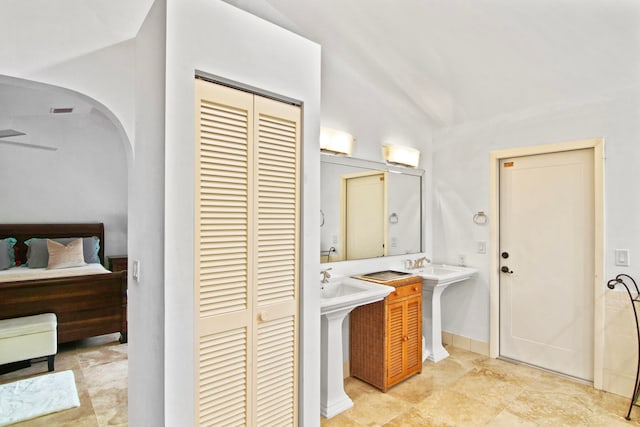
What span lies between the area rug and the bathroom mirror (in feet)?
7.53

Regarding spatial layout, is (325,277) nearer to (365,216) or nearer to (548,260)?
(365,216)

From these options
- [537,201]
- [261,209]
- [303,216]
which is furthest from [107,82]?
[537,201]

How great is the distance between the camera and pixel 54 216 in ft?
17.1

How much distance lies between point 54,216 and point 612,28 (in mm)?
6712

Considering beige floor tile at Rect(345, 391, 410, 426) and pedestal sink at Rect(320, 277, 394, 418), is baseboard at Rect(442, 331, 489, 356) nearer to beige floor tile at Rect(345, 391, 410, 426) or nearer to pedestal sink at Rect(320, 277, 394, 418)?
beige floor tile at Rect(345, 391, 410, 426)

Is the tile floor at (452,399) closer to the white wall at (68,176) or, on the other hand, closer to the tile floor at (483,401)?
the tile floor at (483,401)

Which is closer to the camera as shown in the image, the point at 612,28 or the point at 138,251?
the point at 138,251

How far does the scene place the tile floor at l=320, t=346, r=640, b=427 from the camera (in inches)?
93.4

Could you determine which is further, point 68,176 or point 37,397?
point 68,176

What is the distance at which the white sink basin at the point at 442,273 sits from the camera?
10.2 ft

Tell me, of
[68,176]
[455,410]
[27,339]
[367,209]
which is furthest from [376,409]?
[68,176]

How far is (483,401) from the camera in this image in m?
2.62

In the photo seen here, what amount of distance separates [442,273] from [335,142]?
1.74m

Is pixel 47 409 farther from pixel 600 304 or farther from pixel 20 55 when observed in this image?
pixel 600 304
